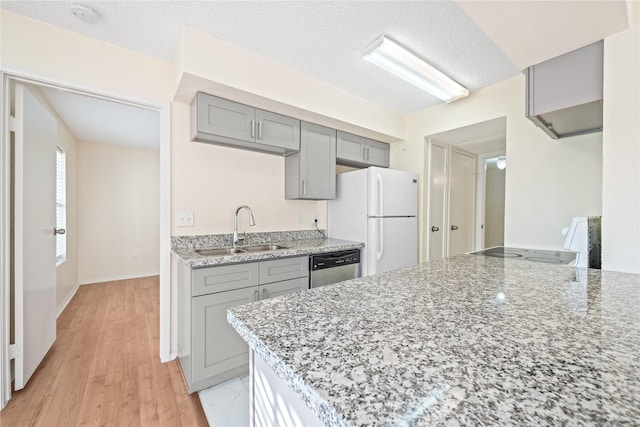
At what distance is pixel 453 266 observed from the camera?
1182 mm

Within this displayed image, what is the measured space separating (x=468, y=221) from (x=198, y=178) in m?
3.58

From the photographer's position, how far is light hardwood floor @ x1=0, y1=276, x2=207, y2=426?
1497mm

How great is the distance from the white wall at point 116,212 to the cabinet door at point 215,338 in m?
3.80

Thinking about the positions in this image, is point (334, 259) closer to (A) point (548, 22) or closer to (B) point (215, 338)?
(B) point (215, 338)

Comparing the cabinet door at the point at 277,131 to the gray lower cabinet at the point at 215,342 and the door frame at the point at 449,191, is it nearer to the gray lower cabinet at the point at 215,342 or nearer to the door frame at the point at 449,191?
the gray lower cabinet at the point at 215,342

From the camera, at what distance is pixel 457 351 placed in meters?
0.47

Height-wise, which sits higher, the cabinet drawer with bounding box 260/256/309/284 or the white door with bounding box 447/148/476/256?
the white door with bounding box 447/148/476/256

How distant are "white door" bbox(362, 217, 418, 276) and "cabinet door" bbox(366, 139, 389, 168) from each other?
80 cm

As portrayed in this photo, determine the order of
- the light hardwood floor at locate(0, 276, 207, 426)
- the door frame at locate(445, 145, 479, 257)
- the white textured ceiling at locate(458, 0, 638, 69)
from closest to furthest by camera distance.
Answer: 1. the white textured ceiling at locate(458, 0, 638, 69)
2. the light hardwood floor at locate(0, 276, 207, 426)
3. the door frame at locate(445, 145, 479, 257)

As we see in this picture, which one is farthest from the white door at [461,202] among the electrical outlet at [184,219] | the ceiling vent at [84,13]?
the ceiling vent at [84,13]

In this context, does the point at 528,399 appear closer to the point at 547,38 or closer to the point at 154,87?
the point at 547,38

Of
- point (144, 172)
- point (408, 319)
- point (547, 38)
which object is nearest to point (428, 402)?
point (408, 319)

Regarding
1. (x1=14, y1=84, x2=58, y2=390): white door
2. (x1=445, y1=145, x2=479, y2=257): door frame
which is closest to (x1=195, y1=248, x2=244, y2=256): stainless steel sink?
(x1=14, y1=84, x2=58, y2=390): white door

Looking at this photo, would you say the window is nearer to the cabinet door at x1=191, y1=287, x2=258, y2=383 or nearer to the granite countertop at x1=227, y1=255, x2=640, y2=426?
the cabinet door at x1=191, y1=287, x2=258, y2=383
